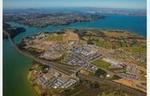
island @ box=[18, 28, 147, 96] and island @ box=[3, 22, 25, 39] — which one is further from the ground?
island @ box=[3, 22, 25, 39]

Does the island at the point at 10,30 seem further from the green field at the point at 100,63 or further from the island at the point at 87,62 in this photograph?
the green field at the point at 100,63

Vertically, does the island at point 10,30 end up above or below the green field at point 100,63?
above

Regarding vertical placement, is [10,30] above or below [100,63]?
above

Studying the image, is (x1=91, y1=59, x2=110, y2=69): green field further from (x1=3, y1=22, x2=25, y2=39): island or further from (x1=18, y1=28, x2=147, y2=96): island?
(x1=3, y1=22, x2=25, y2=39): island

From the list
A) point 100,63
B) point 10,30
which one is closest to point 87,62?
point 100,63

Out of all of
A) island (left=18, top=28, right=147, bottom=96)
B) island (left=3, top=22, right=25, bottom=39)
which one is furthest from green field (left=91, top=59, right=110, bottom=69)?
island (left=3, top=22, right=25, bottom=39)

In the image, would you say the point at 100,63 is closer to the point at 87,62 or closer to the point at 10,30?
the point at 87,62

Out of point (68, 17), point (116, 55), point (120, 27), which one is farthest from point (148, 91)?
point (68, 17)

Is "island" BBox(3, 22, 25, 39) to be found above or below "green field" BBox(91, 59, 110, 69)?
above


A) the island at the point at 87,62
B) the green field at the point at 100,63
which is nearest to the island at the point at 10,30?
the island at the point at 87,62
